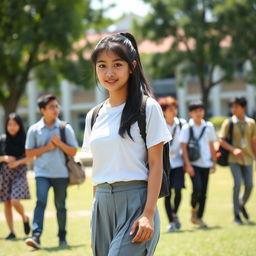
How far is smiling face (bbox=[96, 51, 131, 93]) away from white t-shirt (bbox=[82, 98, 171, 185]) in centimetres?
15

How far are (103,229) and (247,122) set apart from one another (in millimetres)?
7071

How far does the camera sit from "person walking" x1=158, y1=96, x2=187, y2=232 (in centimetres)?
951

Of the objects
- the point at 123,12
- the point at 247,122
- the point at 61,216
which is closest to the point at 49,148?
the point at 61,216

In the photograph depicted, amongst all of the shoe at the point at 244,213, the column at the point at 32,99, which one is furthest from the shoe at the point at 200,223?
the column at the point at 32,99

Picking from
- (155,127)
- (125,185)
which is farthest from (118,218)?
(155,127)

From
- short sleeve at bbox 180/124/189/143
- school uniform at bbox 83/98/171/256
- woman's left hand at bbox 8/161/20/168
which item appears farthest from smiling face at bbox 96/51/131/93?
short sleeve at bbox 180/124/189/143

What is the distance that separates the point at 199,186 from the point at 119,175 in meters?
A: 6.47

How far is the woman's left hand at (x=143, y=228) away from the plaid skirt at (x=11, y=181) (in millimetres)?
6025

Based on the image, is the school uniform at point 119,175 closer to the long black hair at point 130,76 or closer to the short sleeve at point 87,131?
the long black hair at point 130,76

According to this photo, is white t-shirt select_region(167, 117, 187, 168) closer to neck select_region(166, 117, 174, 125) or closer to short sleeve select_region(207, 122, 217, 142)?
neck select_region(166, 117, 174, 125)

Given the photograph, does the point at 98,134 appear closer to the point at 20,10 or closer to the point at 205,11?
the point at 20,10

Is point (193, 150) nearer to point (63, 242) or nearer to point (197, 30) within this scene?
point (63, 242)

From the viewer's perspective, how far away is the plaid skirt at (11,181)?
9.36 meters

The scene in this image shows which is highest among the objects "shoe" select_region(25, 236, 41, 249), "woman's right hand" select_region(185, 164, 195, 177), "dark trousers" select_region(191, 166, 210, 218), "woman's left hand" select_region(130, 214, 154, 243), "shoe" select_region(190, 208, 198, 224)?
"woman's left hand" select_region(130, 214, 154, 243)
